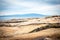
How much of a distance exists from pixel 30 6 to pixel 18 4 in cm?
26

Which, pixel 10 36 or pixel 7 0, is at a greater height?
pixel 7 0

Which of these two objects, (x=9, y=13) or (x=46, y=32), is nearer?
(x=46, y=32)

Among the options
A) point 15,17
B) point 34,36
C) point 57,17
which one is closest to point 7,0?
point 15,17

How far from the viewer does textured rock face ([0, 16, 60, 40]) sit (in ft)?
7.23

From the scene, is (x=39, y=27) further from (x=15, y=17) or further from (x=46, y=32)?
(x=15, y=17)

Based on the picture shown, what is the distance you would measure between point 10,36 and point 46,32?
72 cm

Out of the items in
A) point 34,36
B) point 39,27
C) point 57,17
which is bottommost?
point 34,36

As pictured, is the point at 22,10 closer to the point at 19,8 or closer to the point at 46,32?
the point at 19,8

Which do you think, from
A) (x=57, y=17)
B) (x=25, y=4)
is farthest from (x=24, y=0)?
(x=57, y=17)

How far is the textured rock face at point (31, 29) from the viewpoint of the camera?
221 centimetres

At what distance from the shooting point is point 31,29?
2.29m

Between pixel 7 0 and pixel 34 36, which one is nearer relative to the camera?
pixel 34 36

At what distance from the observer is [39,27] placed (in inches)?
89.9

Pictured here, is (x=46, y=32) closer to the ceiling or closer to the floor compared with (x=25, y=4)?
closer to the floor
